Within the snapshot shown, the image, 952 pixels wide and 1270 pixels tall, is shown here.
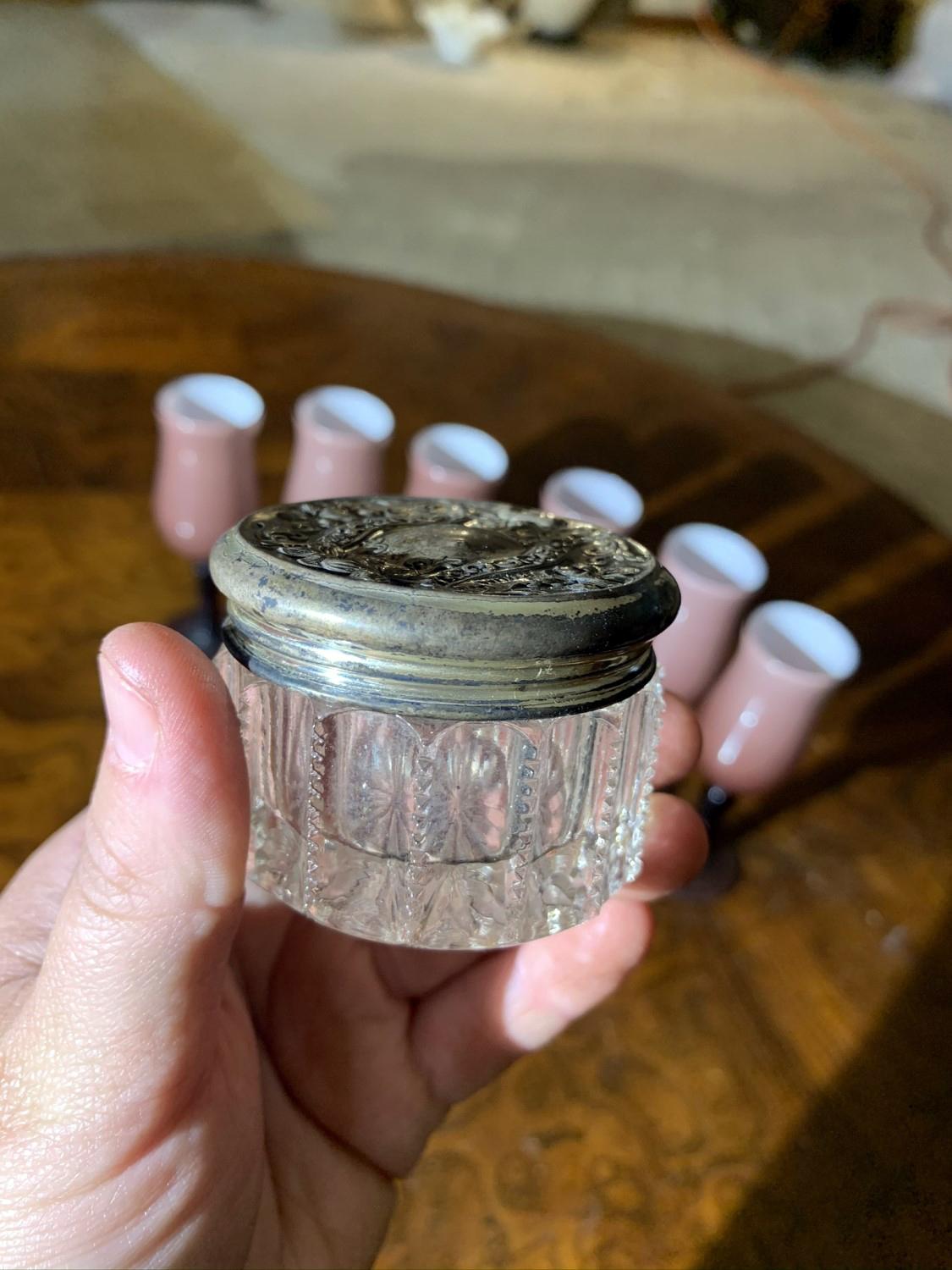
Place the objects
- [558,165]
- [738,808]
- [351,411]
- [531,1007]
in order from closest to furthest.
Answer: [531,1007], [738,808], [351,411], [558,165]

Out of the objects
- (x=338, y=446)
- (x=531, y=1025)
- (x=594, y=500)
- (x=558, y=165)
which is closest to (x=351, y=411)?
(x=338, y=446)

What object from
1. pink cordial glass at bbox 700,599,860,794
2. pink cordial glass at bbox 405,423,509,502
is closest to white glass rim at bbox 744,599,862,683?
pink cordial glass at bbox 700,599,860,794

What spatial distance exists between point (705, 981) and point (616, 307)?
6.40 ft

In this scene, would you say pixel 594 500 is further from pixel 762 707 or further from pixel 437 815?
pixel 437 815

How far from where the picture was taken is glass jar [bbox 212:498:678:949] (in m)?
0.37

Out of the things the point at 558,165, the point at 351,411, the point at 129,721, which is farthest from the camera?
the point at 558,165

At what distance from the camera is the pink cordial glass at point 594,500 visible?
0.87 m

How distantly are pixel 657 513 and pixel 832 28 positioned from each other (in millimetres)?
3556

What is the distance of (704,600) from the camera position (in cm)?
77

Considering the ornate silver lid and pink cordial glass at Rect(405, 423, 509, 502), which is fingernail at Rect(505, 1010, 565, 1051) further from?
pink cordial glass at Rect(405, 423, 509, 502)

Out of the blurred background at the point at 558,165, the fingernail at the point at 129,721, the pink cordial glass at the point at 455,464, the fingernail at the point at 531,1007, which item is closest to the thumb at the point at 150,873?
the fingernail at the point at 129,721

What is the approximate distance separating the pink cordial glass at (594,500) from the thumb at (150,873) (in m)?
0.54

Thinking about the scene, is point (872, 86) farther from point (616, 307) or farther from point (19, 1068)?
point (19, 1068)

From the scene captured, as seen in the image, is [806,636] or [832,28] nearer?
[806,636]
